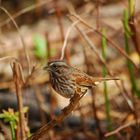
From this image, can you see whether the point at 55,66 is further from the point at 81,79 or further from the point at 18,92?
the point at 18,92

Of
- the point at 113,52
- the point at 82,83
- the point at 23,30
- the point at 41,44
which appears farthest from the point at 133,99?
the point at 23,30

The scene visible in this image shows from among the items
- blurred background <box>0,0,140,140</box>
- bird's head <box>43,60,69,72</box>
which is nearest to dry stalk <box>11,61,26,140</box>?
blurred background <box>0,0,140,140</box>

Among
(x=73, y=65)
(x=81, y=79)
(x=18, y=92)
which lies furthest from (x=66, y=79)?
(x=73, y=65)

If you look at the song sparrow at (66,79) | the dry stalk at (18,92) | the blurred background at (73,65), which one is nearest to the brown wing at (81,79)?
the song sparrow at (66,79)

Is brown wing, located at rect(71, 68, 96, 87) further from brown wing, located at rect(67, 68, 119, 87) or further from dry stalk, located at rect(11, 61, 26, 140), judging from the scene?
dry stalk, located at rect(11, 61, 26, 140)

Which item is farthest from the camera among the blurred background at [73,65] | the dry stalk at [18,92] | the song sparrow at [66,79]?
the blurred background at [73,65]

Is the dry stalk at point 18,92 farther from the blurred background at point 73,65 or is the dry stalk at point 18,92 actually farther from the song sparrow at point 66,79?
the song sparrow at point 66,79

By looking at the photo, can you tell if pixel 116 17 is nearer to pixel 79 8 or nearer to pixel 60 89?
pixel 79 8
